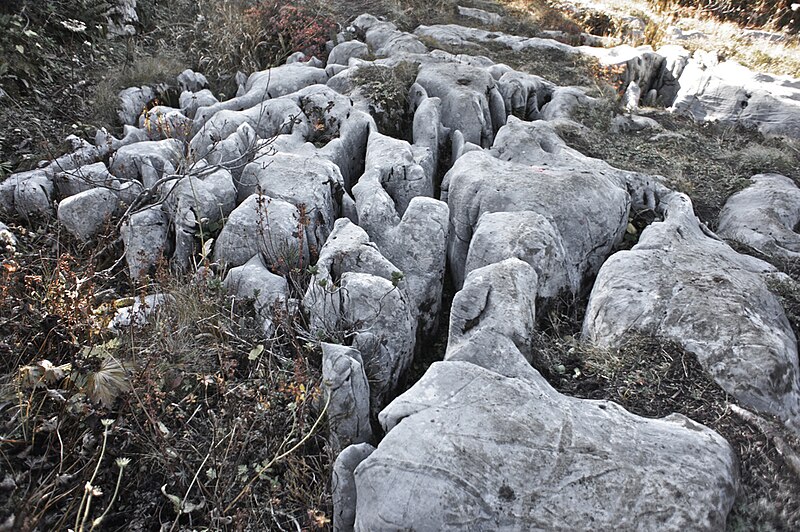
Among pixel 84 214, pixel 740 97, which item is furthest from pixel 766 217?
pixel 84 214

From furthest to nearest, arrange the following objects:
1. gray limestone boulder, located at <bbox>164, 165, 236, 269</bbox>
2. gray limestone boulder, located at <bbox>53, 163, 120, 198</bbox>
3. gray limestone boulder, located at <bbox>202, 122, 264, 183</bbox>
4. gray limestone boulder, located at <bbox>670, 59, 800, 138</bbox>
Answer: gray limestone boulder, located at <bbox>670, 59, 800, 138</bbox> < gray limestone boulder, located at <bbox>202, 122, 264, 183</bbox> < gray limestone boulder, located at <bbox>53, 163, 120, 198</bbox> < gray limestone boulder, located at <bbox>164, 165, 236, 269</bbox>

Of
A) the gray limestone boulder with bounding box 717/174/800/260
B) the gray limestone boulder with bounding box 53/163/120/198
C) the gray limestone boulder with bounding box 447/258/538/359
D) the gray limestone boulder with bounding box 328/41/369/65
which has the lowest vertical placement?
the gray limestone boulder with bounding box 717/174/800/260

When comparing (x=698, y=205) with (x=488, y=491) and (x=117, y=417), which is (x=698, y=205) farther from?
(x=117, y=417)

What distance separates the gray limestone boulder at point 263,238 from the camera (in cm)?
577

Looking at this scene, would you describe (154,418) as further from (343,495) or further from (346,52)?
(346,52)

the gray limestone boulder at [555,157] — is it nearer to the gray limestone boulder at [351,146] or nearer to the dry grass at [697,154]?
the dry grass at [697,154]

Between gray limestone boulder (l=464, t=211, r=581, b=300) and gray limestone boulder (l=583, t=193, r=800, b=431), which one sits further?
gray limestone boulder (l=464, t=211, r=581, b=300)

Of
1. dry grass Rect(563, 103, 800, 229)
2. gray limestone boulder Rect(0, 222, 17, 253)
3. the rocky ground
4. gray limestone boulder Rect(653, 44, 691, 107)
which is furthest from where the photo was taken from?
gray limestone boulder Rect(653, 44, 691, 107)

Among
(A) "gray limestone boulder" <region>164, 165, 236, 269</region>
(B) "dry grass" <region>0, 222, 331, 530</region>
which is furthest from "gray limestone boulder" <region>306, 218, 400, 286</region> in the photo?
(A) "gray limestone boulder" <region>164, 165, 236, 269</region>

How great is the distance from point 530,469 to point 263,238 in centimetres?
385

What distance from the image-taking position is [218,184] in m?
6.64

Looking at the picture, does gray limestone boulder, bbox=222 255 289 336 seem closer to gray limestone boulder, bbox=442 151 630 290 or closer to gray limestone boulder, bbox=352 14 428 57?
gray limestone boulder, bbox=442 151 630 290

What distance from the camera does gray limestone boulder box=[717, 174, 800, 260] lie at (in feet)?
21.6

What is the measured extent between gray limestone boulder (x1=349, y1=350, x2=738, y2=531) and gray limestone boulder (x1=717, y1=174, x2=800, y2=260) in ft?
13.8
